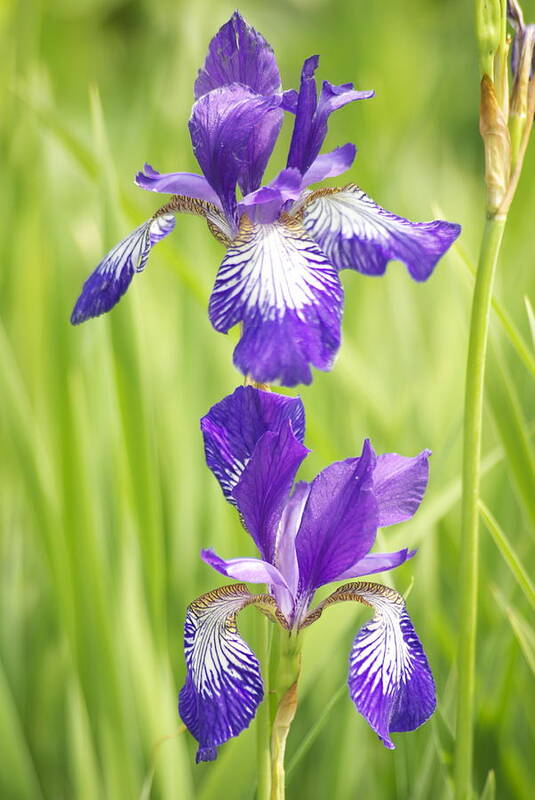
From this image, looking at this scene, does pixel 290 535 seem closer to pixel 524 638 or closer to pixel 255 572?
pixel 255 572

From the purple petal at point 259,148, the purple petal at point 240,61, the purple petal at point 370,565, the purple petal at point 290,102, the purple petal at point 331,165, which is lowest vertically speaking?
the purple petal at point 370,565

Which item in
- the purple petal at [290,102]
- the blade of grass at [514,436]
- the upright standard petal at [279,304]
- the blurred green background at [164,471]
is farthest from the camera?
the blurred green background at [164,471]

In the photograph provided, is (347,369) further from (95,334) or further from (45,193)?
(45,193)

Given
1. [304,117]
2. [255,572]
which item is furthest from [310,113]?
[255,572]

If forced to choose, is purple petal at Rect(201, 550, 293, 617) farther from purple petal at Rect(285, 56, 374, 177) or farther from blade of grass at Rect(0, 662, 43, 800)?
blade of grass at Rect(0, 662, 43, 800)

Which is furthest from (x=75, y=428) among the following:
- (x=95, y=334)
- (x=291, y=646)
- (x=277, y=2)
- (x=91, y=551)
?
(x=277, y=2)

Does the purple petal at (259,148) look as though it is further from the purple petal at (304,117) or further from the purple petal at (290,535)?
the purple petal at (290,535)

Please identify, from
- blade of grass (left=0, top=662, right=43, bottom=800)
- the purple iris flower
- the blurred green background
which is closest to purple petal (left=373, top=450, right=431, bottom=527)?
the purple iris flower

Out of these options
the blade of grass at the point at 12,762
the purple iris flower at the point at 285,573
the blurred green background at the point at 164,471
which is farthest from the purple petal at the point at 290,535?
the blade of grass at the point at 12,762

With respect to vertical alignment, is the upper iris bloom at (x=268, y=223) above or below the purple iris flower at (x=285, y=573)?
above

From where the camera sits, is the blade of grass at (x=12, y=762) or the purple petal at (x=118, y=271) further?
the blade of grass at (x=12, y=762)
